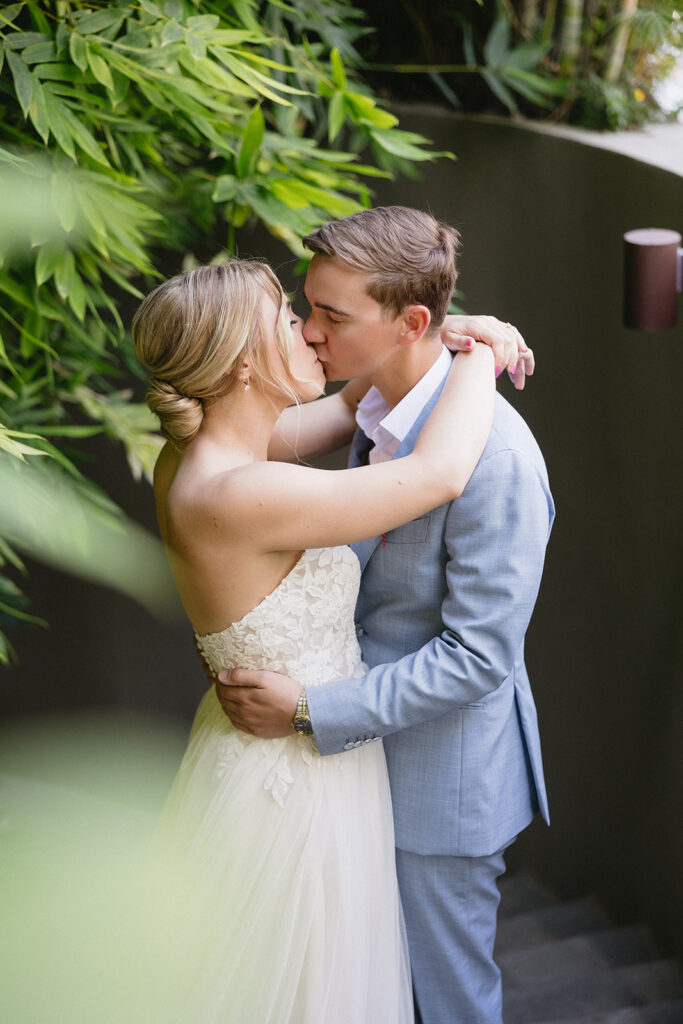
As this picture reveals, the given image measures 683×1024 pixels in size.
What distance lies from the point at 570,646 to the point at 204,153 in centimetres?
183

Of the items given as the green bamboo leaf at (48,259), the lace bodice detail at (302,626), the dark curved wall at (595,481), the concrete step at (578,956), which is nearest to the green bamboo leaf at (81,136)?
the green bamboo leaf at (48,259)

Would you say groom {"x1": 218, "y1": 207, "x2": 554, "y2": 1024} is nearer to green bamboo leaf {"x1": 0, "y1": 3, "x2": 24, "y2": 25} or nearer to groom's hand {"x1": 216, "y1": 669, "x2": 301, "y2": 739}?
groom's hand {"x1": 216, "y1": 669, "x2": 301, "y2": 739}

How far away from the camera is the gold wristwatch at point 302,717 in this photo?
4.80 ft

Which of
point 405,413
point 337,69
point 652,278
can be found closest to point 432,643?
point 405,413

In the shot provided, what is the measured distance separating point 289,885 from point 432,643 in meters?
0.44

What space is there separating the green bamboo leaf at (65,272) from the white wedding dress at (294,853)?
789 millimetres

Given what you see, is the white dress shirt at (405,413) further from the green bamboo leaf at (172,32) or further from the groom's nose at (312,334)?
the green bamboo leaf at (172,32)

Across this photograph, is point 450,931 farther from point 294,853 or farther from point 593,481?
point 593,481

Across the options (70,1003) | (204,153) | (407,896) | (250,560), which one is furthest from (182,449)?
(204,153)

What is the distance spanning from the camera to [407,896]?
5.26ft

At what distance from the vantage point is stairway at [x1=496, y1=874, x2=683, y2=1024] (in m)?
2.20

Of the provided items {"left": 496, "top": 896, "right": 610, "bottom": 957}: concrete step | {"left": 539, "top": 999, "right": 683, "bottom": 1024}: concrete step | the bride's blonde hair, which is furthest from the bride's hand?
{"left": 496, "top": 896, "right": 610, "bottom": 957}: concrete step

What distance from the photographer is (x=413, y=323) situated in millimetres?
1535

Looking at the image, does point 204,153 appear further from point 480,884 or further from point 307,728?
point 480,884
